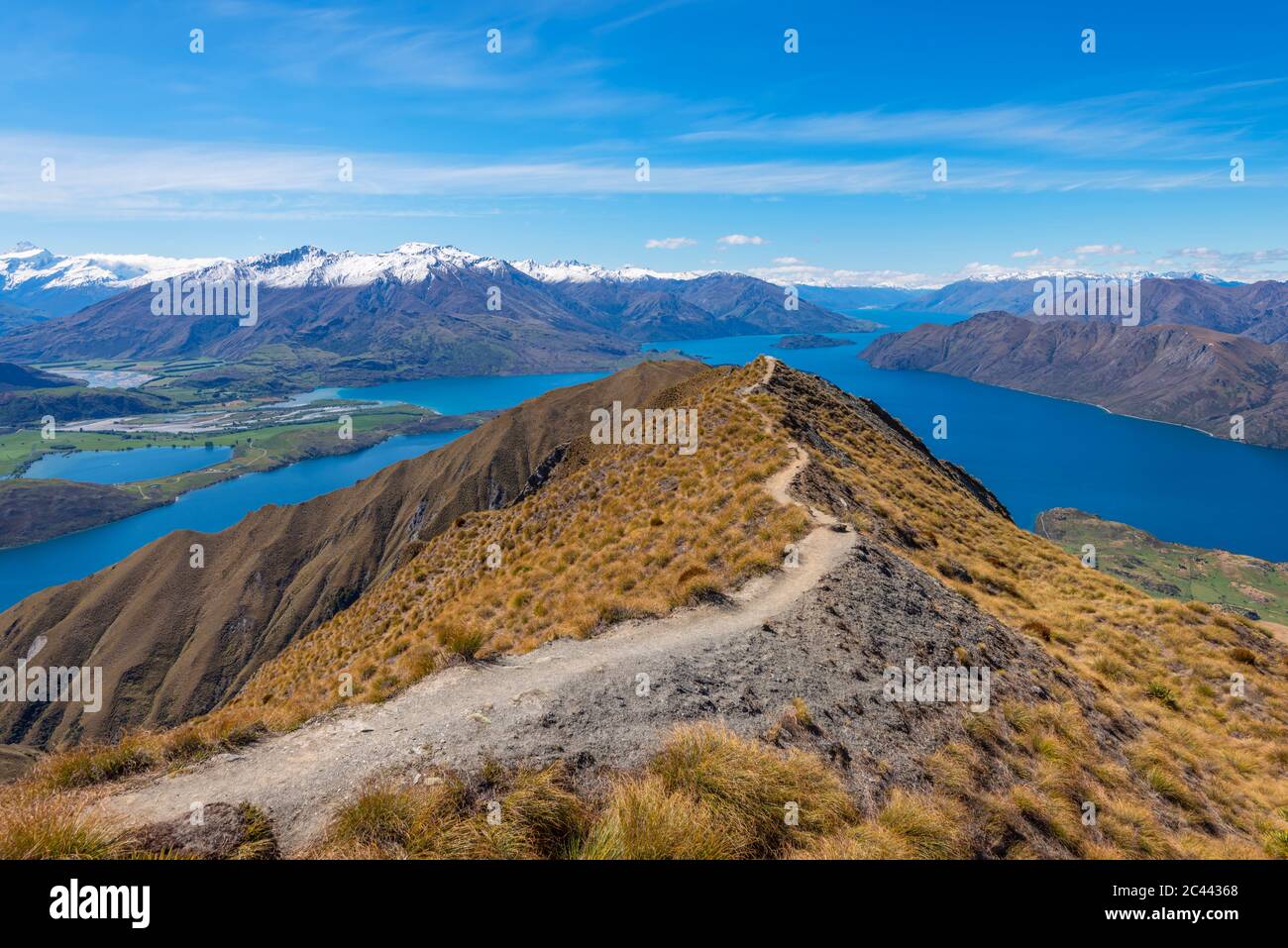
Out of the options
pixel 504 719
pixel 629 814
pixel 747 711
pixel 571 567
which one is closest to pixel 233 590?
pixel 571 567

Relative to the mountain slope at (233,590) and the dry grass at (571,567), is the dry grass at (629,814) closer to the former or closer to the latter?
the dry grass at (571,567)

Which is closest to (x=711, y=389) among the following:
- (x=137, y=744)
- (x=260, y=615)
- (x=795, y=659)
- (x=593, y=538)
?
(x=593, y=538)

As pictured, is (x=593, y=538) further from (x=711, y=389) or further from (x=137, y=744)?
(x=711, y=389)

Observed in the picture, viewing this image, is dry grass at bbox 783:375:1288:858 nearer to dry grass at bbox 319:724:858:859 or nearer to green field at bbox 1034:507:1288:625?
dry grass at bbox 319:724:858:859

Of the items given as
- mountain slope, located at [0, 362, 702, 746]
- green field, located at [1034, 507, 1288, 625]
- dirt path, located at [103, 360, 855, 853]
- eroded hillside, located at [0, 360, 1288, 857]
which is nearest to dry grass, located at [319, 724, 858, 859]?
eroded hillside, located at [0, 360, 1288, 857]
